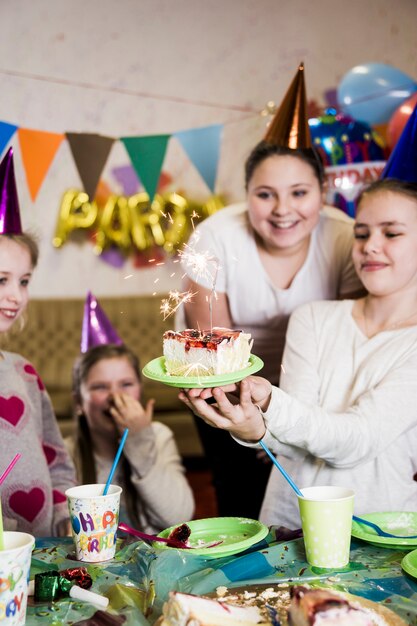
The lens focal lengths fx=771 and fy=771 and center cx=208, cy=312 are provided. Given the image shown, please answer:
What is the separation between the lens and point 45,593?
3.75ft

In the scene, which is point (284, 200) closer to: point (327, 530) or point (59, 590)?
point (327, 530)

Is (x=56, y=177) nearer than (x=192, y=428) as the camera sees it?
No

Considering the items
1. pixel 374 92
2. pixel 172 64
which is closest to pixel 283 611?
pixel 374 92

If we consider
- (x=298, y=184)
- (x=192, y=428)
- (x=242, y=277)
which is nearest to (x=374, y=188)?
(x=298, y=184)

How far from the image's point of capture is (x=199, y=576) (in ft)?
3.90

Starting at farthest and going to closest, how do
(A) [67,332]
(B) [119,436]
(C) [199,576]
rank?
(A) [67,332] → (B) [119,436] → (C) [199,576]

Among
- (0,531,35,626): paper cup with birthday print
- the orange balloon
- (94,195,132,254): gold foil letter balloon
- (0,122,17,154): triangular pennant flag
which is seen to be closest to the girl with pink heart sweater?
(0,122,17,154): triangular pennant flag

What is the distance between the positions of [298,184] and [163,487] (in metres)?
1.07

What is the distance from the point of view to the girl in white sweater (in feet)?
5.39

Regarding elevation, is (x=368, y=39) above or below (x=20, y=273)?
above

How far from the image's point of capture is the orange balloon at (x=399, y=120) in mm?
3279

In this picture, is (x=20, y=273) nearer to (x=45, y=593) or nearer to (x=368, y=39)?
(x=45, y=593)

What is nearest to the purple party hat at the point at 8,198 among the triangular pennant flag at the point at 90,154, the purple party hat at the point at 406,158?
the triangular pennant flag at the point at 90,154

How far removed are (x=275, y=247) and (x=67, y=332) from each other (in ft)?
11.5
